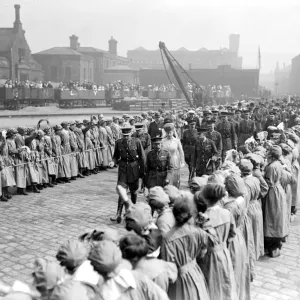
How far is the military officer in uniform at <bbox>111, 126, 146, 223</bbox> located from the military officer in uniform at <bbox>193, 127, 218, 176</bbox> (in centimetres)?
220

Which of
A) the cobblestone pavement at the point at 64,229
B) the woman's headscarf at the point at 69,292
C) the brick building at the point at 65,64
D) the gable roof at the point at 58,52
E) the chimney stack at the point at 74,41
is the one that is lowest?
the cobblestone pavement at the point at 64,229

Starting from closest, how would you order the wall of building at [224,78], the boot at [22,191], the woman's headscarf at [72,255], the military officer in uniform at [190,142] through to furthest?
the woman's headscarf at [72,255] → the boot at [22,191] → the military officer in uniform at [190,142] → the wall of building at [224,78]

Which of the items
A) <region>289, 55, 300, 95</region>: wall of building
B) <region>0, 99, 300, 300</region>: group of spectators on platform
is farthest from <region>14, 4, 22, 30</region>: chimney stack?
<region>289, 55, 300, 95</region>: wall of building

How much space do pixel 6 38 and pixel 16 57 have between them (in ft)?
10.5

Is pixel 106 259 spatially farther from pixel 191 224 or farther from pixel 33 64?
pixel 33 64

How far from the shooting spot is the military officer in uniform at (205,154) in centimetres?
1000

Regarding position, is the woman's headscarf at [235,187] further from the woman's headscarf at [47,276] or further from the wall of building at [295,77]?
the wall of building at [295,77]

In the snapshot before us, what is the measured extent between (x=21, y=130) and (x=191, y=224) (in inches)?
309

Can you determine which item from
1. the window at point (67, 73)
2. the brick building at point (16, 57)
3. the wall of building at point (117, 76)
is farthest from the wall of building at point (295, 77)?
the brick building at point (16, 57)

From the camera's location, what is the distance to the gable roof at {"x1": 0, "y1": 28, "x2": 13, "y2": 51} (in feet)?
159

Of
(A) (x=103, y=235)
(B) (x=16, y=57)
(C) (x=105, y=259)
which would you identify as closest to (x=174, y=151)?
(A) (x=103, y=235)

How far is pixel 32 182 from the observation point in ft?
34.7

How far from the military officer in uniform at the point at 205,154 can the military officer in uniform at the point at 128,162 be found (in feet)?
7.21

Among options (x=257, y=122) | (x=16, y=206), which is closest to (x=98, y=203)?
(x=16, y=206)
